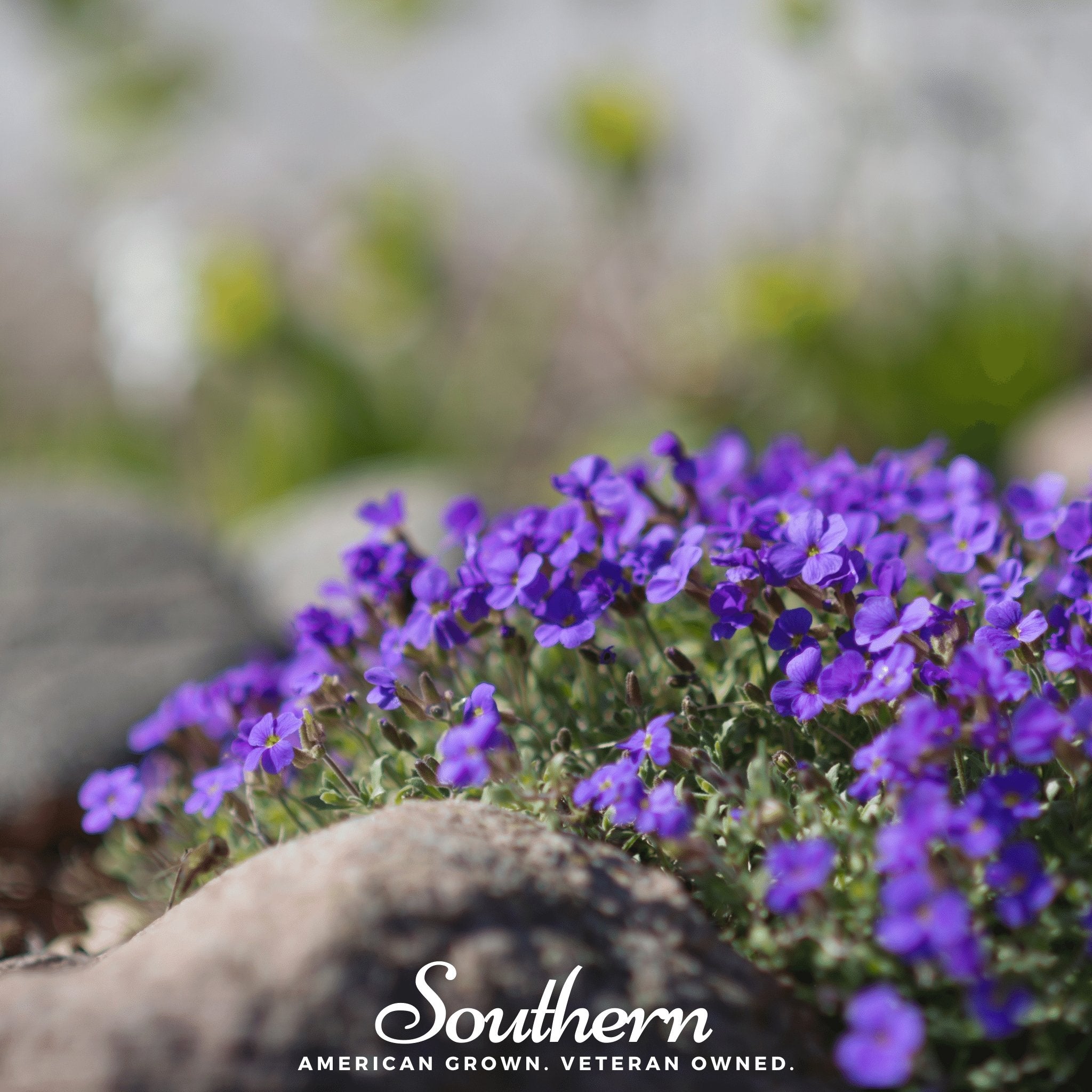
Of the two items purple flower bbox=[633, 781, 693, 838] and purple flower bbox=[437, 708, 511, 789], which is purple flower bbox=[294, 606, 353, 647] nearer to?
purple flower bbox=[437, 708, 511, 789]

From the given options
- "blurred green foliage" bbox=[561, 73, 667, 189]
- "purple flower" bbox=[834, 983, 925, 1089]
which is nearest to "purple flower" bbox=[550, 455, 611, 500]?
"purple flower" bbox=[834, 983, 925, 1089]

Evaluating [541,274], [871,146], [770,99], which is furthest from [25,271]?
[871,146]

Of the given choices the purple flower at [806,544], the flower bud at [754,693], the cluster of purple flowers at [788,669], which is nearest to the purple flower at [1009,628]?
the cluster of purple flowers at [788,669]

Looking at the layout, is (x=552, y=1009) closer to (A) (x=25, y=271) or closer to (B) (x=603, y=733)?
(B) (x=603, y=733)

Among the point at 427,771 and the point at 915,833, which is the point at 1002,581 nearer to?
the point at 915,833

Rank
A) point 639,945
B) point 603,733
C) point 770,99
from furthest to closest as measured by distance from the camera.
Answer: point 770,99 → point 603,733 → point 639,945

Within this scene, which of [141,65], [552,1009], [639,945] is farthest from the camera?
[141,65]

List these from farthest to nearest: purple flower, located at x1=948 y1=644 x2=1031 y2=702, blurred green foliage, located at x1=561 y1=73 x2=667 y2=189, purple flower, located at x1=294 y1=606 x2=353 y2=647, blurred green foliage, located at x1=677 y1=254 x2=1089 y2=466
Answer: blurred green foliage, located at x1=561 y1=73 x2=667 y2=189
blurred green foliage, located at x1=677 y1=254 x2=1089 y2=466
purple flower, located at x1=294 y1=606 x2=353 y2=647
purple flower, located at x1=948 y1=644 x2=1031 y2=702
